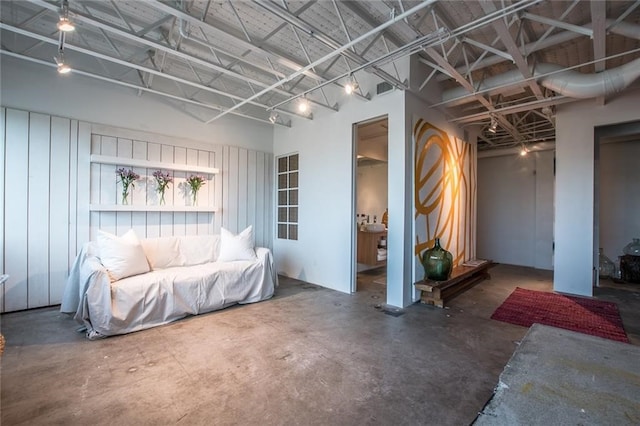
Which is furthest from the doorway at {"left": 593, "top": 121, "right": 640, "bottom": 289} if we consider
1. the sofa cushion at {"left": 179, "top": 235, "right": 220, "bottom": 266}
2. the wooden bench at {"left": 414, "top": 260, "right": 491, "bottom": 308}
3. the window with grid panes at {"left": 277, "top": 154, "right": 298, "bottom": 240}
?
the sofa cushion at {"left": 179, "top": 235, "right": 220, "bottom": 266}

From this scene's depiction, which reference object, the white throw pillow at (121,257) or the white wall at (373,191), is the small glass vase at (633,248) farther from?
the white throw pillow at (121,257)

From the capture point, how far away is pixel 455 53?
3.95 m

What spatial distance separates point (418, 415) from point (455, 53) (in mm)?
4145

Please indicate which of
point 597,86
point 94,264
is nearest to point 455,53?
point 597,86

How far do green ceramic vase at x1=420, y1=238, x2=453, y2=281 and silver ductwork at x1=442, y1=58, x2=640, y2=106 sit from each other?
223 centimetres

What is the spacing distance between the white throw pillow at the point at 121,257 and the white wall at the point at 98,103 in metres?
1.80

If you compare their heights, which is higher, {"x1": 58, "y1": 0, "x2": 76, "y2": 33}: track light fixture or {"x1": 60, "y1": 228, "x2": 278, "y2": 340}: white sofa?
{"x1": 58, "y1": 0, "x2": 76, "y2": 33}: track light fixture

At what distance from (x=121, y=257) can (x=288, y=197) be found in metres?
3.09

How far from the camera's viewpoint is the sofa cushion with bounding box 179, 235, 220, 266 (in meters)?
4.25

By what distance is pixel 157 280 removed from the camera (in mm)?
3301

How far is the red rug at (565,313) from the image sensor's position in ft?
10.6

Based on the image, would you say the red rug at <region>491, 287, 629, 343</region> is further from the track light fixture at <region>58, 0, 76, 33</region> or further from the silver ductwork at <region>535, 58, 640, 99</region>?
the track light fixture at <region>58, 0, 76, 33</region>

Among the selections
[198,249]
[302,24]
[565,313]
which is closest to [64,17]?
[302,24]

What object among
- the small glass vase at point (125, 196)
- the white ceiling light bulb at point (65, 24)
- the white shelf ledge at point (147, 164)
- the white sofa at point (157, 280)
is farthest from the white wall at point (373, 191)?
the white ceiling light bulb at point (65, 24)
